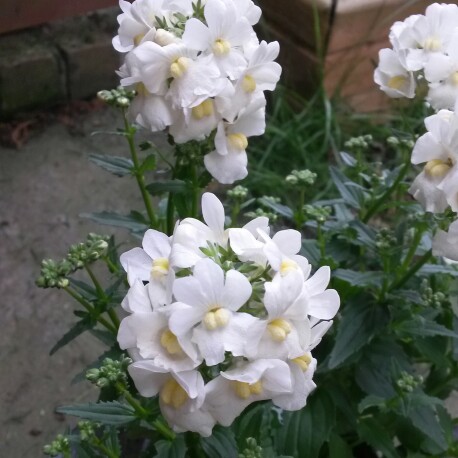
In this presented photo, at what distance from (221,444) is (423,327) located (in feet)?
1.07

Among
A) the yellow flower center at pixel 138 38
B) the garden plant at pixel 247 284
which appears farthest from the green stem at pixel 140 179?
the yellow flower center at pixel 138 38

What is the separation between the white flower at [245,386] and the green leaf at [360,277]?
1.10 ft

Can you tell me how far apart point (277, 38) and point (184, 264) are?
1586 mm

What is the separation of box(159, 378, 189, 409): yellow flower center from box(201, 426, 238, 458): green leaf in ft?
0.66

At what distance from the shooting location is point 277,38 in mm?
2117

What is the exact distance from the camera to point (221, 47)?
818mm

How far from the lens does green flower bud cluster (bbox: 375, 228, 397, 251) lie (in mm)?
995

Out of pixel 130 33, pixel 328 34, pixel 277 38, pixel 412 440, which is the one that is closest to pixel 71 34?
pixel 277 38

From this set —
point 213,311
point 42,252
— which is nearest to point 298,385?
point 213,311

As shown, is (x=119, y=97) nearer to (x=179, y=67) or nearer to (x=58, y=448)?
(x=179, y=67)

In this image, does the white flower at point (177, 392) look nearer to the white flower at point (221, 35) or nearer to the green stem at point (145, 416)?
the green stem at point (145, 416)

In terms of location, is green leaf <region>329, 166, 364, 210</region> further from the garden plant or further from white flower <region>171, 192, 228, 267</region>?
white flower <region>171, 192, 228, 267</region>

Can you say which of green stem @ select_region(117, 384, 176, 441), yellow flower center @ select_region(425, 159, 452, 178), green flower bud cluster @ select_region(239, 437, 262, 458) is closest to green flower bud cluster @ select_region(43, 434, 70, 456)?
green stem @ select_region(117, 384, 176, 441)

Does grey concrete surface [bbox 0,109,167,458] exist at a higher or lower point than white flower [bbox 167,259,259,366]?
lower
